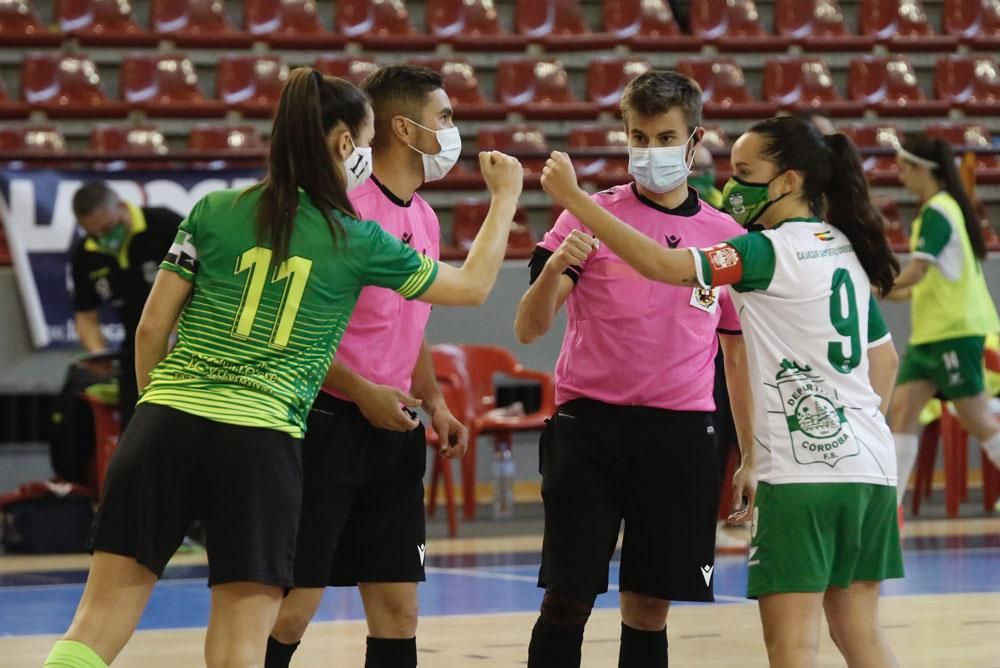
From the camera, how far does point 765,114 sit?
13016 millimetres

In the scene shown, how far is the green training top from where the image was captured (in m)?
3.22

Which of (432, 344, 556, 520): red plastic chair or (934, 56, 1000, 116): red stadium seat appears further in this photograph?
(934, 56, 1000, 116): red stadium seat

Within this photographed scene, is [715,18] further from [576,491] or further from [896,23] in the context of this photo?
[576,491]

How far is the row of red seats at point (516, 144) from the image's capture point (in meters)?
10.8

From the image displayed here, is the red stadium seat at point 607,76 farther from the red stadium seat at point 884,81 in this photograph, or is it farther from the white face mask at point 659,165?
the white face mask at point 659,165

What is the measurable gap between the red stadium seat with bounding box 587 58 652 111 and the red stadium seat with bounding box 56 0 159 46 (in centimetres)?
332

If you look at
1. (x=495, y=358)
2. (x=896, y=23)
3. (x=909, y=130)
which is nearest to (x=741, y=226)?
(x=495, y=358)

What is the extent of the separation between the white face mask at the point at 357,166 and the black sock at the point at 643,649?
134 centimetres

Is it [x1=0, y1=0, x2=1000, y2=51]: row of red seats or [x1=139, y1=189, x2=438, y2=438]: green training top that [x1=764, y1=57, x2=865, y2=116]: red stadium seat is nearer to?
[x1=0, y1=0, x2=1000, y2=51]: row of red seats

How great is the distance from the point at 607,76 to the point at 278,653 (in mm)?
9411

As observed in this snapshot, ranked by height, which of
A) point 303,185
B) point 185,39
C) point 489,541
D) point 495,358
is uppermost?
point 185,39

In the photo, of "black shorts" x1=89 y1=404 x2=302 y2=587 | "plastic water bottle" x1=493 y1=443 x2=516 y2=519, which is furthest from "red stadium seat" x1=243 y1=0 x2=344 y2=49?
"black shorts" x1=89 y1=404 x2=302 y2=587

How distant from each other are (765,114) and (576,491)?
9.40m

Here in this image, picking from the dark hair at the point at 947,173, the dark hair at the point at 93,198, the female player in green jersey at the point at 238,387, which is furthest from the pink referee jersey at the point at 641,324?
the dark hair at the point at 947,173
